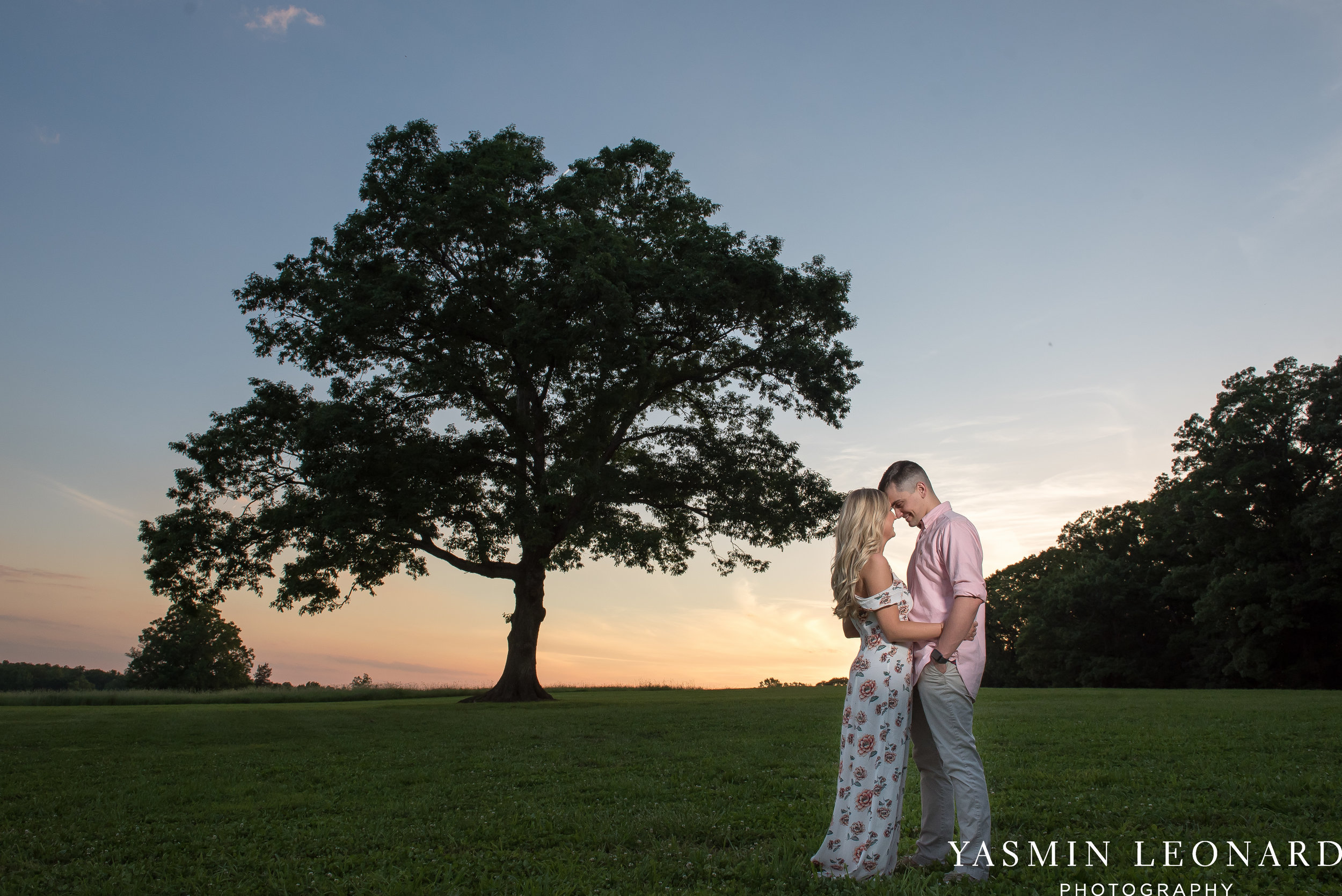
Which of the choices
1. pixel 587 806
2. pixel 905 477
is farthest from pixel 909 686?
pixel 587 806

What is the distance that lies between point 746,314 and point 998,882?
68.8ft

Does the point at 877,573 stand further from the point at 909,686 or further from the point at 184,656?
the point at 184,656

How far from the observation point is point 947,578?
491 centimetres

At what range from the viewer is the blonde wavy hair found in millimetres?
5008

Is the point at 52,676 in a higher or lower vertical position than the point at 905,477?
lower

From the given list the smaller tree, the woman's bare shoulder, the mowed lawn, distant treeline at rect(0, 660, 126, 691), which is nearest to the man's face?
the woman's bare shoulder

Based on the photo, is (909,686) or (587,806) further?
(587,806)

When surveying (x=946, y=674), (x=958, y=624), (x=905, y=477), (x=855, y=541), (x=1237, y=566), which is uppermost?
(x=1237, y=566)

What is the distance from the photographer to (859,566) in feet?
16.3

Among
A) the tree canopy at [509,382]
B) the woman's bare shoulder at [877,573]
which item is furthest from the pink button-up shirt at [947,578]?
the tree canopy at [509,382]

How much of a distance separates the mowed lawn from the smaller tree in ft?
222

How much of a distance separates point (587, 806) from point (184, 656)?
8150 centimetres

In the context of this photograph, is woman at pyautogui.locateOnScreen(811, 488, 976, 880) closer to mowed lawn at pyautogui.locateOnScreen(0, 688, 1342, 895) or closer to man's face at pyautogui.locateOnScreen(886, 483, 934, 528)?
man's face at pyautogui.locateOnScreen(886, 483, 934, 528)

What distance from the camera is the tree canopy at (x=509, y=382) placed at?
23312 mm
